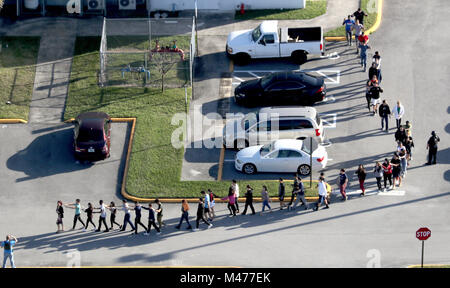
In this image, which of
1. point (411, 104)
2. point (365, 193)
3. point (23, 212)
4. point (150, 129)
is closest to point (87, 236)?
point (23, 212)

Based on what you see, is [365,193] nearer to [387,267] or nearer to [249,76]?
[387,267]

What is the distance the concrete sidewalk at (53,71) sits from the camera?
49.5m

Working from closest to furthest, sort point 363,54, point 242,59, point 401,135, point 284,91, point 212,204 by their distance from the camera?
point 212,204, point 401,135, point 284,91, point 363,54, point 242,59

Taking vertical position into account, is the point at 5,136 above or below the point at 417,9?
below

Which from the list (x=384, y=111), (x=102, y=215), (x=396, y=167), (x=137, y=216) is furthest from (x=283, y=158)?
(x=102, y=215)

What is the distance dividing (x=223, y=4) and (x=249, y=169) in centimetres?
1260

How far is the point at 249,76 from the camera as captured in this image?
51000 millimetres

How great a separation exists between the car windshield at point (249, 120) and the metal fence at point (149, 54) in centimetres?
466

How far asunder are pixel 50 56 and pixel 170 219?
1322 centimetres

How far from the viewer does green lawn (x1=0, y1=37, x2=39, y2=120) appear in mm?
49562

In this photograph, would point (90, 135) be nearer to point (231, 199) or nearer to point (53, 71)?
point (53, 71)

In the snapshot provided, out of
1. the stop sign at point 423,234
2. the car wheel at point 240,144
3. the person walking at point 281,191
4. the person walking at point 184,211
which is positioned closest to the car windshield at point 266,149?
the car wheel at point 240,144

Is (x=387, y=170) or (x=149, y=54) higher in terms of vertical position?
(x=149, y=54)

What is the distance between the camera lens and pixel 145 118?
48.5m
